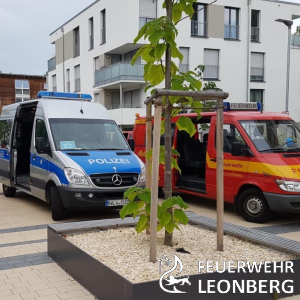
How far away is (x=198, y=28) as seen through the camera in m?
30.3

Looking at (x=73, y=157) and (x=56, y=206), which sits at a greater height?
(x=73, y=157)

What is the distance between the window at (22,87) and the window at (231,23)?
136 feet

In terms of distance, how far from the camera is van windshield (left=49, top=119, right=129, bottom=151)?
30.8 ft

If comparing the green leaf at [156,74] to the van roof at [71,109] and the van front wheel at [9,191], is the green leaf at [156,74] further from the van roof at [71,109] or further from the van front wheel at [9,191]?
the van front wheel at [9,191]

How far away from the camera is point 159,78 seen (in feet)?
17.3

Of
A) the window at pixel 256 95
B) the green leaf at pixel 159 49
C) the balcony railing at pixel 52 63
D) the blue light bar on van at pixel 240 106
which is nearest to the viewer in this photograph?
the green leaf at pixel 159 49

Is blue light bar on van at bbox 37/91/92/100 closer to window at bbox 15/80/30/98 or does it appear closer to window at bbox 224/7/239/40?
window at bbox 224/7/239/40

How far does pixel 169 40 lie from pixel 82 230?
3.02 m

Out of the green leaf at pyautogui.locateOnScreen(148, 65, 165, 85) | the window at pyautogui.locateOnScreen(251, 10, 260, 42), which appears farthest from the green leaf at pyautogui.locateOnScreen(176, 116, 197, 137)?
the window at pyautogui.locateOnScreen(251, 10, 260, 42)

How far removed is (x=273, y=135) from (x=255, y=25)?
81.7 feet

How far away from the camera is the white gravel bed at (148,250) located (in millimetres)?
4648

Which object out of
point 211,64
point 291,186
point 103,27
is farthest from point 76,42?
point 291,186

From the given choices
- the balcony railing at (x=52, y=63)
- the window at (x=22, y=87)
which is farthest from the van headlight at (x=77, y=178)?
the window at (x=22, y=87)

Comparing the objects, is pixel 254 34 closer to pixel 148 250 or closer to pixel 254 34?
pixel 254 34
